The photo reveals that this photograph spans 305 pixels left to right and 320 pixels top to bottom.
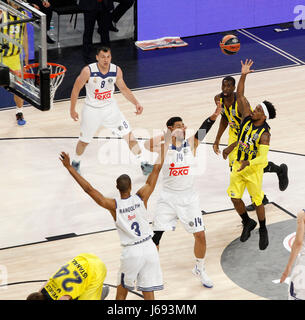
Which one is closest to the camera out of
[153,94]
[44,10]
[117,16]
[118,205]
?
[118,205]

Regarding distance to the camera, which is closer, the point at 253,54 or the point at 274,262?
the point at 274,262

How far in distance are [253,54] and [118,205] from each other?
28.8ft

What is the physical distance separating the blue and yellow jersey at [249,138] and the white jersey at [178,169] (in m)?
→ 0.87

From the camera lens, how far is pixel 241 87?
392 inches

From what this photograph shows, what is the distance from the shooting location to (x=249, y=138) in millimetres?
9547

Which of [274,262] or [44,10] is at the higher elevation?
[44,10]

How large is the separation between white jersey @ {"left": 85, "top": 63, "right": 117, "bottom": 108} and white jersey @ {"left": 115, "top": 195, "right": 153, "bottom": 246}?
11.1ft

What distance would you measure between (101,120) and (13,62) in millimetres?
1639

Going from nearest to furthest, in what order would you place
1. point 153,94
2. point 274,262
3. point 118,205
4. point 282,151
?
point 118,205, point 274,262, point 282,151, point 153,94

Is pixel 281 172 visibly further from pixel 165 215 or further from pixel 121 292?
pixel 121 292

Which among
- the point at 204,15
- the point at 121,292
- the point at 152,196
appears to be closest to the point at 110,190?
the point at 152,196

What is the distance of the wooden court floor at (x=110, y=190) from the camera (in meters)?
9.37

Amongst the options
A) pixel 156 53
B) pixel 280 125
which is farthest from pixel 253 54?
pixel 280 125
